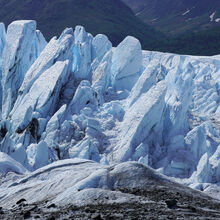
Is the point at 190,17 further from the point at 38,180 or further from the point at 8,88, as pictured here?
the point at 38,180

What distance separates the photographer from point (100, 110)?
29484 mm

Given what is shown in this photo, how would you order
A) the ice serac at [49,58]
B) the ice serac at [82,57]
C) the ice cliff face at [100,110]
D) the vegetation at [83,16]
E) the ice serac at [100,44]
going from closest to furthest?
the ice cliff face at [100,110] → the ice serac at [49,58] → the ice serac at [82,57] → the ice serac at [100,44] → the vegetation at [83,16]

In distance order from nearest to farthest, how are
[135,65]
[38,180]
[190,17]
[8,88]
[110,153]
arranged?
[38,180], [110,153], [8,88], [135,65], [190,17]

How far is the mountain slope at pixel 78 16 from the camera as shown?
121 metres

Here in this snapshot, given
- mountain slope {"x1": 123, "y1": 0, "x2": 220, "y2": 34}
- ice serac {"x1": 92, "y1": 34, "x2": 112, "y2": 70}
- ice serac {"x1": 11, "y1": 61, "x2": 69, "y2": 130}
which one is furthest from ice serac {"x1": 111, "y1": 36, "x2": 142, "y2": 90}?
mountain slope {"x1": 123, "y1": 0, "x2": 220, "y2": 34}

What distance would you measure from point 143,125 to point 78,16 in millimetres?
103094

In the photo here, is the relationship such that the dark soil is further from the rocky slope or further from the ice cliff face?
the ice cliff face

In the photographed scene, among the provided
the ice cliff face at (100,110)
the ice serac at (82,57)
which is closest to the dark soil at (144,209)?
the ice cliff face at (100,110)

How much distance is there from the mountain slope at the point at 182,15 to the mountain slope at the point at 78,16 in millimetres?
21302

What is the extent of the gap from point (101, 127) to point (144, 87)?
3793mm

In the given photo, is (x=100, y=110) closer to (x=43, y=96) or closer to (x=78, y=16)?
(x=43, y=96)

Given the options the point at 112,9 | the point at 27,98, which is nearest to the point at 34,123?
the point at 27,98

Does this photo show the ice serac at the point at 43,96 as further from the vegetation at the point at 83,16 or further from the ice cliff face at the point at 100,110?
the vegetation at the point at 83,16

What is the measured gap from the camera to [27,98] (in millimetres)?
29672
